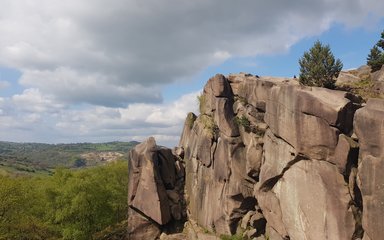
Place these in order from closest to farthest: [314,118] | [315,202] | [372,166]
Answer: [372,166] → [315,202] → [314,118]

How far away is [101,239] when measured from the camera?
7412 cm

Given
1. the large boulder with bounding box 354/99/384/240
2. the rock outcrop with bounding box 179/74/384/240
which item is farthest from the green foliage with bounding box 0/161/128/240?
the large boulder with bounding box 354/99/384/240

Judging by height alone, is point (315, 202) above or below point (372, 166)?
below

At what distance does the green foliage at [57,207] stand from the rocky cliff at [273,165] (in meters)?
7.07

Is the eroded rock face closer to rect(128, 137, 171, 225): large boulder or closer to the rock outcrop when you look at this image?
rect(128, 137, 171, 225): large boulder

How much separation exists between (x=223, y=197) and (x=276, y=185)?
506 inches

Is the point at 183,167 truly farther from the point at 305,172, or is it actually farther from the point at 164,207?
the point at 305,172

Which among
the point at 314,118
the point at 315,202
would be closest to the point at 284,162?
the point at 315,202

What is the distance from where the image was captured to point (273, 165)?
4862cm

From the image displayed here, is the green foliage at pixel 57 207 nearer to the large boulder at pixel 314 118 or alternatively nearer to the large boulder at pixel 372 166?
the large boulder at pixel 314 118

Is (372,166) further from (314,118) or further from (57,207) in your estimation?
(57,207)

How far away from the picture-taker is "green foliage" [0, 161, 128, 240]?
57.0m

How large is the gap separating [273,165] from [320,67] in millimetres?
14667

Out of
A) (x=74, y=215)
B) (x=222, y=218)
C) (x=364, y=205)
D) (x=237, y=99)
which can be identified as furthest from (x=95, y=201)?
(x=364, y=205)
